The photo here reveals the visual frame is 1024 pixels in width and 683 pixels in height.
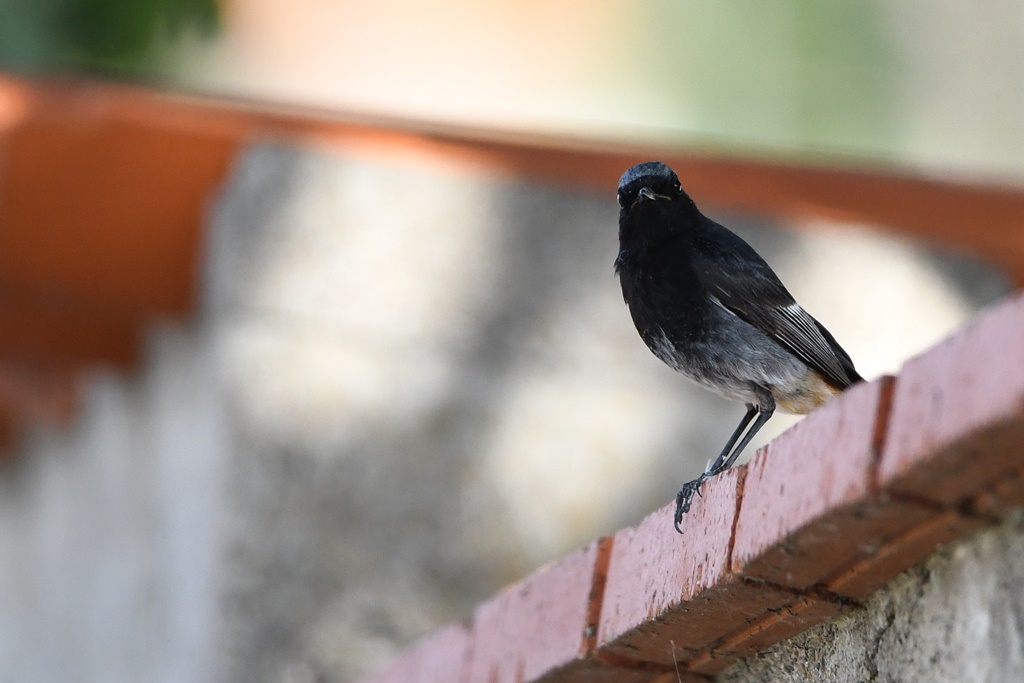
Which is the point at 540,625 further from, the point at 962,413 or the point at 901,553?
the point at 962,413

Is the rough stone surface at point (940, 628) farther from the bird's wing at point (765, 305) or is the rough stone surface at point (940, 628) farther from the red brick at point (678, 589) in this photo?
the bird's wing at point (765, 305)

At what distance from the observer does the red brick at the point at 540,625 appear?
3.10 meters

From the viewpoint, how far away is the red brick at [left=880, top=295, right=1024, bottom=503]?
1.87 metres

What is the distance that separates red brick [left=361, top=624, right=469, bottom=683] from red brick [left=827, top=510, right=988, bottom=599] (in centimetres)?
140

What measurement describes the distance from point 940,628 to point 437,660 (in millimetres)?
1774

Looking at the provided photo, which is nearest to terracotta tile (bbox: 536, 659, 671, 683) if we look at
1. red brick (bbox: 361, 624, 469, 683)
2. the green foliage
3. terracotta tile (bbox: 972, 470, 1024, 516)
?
red brick (bbox: 361, 624, 469, 683)

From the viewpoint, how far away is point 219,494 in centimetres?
609

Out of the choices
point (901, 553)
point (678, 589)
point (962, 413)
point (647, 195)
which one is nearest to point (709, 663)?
point (678, 589)

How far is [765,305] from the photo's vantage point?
12.6 ft

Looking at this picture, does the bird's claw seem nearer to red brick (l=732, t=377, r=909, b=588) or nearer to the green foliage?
red brick (l=732, t=377, r=909, b=588)

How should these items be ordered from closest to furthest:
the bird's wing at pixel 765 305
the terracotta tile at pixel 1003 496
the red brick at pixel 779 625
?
the terracotta tile at pixel 1003 496 < the red brick at pixel 779 625 < the bird's wing at pixel 765 305

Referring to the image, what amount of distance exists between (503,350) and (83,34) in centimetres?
241

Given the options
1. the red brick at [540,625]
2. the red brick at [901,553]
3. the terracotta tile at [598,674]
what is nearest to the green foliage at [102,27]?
the red brick at [540,625]

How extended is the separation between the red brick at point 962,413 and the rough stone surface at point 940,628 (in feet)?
0.35
